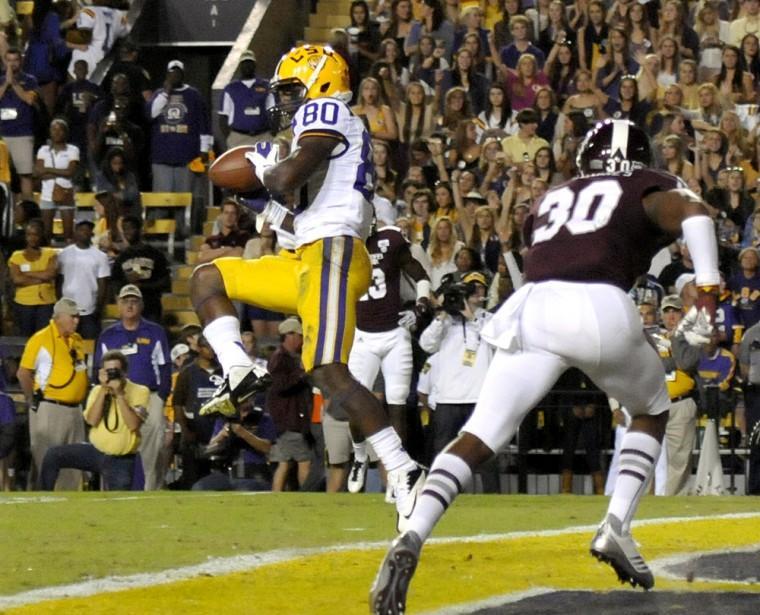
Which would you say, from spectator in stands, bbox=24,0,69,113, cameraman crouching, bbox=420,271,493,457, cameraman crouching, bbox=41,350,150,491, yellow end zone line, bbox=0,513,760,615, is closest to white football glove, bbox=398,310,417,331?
cameraman crouching, bbox=420,271,493,457

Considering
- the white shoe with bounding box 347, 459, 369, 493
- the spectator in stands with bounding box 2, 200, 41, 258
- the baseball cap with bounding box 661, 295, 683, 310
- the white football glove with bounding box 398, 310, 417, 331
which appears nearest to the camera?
the white shoe with bounding box 347, 459, 369, 493

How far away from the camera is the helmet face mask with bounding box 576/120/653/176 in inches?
248

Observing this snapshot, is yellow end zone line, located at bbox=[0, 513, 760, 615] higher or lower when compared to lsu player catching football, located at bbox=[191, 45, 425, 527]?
lower

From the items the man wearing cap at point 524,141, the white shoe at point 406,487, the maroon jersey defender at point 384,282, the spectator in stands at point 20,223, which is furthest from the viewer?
the spectator in stands at point 20,223

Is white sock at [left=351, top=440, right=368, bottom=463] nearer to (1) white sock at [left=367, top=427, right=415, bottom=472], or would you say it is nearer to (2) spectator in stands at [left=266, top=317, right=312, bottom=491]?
(2) spectator in stands at [left=266, top=317, right=312, bottom=491]

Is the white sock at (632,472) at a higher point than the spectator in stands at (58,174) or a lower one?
lower

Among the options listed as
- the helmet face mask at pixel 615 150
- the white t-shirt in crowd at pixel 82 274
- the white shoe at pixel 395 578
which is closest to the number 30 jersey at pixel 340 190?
the helmet face mask at pixel 615 150

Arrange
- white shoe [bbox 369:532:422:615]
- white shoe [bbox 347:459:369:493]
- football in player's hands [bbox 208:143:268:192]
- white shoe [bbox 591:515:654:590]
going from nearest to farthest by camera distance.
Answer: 1. white shoe [bbox 369:532:422:615]
2. white shoe [bbox 591:515:654:590]
3. football in player's hands [bbox 208:143:268:192]
4. white shoe [bbox 347:459:369:493]

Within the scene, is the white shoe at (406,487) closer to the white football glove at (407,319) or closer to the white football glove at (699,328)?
the white football glove at (699,328)

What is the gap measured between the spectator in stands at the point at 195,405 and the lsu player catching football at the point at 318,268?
488 cm

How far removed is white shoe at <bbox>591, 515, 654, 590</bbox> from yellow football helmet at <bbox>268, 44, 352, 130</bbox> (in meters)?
2.62

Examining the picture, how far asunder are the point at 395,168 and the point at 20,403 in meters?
3.89

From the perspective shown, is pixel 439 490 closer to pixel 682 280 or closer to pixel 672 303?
pixel 672 303

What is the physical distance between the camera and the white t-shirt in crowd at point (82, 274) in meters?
14.9
